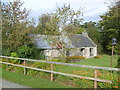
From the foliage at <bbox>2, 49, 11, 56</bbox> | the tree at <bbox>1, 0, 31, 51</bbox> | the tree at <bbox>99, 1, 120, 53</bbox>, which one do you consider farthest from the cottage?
the tree at <bbox>99, 1, 120, 53</bbox>

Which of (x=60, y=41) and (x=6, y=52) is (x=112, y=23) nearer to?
(x=60, y=41)

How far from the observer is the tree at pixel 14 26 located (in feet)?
48.5

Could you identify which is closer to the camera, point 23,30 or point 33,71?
point 33,71

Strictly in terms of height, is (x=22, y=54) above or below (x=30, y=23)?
below

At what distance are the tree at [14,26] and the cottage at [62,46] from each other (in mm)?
1712

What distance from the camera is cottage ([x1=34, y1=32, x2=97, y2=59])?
14.0 meters

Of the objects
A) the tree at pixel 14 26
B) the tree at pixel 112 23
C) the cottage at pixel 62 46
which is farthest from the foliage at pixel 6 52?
the tree at pixel 112 23

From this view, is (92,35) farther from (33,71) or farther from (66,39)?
(33,71)

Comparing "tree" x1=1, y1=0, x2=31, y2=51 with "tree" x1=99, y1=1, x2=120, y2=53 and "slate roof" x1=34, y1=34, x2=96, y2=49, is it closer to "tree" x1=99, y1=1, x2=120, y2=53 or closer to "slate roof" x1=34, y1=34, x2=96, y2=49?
"slate roof" x1=34, y1=34, x2=96, y2=49

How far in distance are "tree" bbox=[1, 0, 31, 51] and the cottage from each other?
171 cm

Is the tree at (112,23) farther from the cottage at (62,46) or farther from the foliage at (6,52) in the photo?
the foliage at (6,52)

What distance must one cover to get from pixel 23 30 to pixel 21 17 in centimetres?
174

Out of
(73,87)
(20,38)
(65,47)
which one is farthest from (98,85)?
(20,38)

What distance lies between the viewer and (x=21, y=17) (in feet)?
51.4
